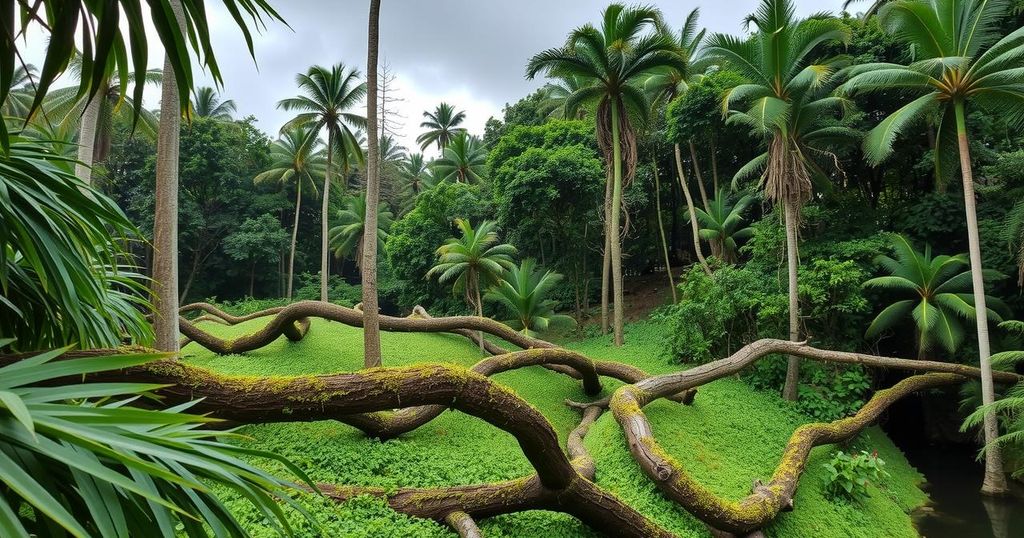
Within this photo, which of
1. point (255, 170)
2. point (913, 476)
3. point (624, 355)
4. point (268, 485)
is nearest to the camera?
point (268, 485)

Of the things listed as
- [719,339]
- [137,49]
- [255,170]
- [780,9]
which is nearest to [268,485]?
[137,49]

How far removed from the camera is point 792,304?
404 inches

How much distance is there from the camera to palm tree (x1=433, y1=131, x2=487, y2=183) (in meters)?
26.3

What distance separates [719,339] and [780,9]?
7.53 meters

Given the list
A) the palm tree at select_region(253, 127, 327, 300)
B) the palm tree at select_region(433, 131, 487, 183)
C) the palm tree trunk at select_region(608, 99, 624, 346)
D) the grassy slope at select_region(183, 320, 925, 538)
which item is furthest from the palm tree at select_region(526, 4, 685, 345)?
the palm tree at select_region(253, 127, 327, 300)

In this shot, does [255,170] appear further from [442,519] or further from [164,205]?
[442,519]

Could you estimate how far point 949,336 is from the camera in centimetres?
936

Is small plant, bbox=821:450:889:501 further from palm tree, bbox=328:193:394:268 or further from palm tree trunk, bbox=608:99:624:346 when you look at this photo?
palm tree, bbox=328:193:394:268

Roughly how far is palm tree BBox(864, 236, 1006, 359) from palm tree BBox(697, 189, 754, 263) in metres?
5.78

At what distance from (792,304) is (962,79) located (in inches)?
191

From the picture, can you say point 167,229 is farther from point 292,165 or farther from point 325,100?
point 292,165

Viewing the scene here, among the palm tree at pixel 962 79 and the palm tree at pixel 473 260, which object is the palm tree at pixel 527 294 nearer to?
the palm tree at pixel 473 260

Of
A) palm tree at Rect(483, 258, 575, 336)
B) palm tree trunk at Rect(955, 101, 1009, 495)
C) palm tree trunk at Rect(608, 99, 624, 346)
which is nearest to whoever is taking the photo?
palm tree trunk at Rect(955, 101, 1009, 495)

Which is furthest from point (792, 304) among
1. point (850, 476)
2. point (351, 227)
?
point (351, 227)
